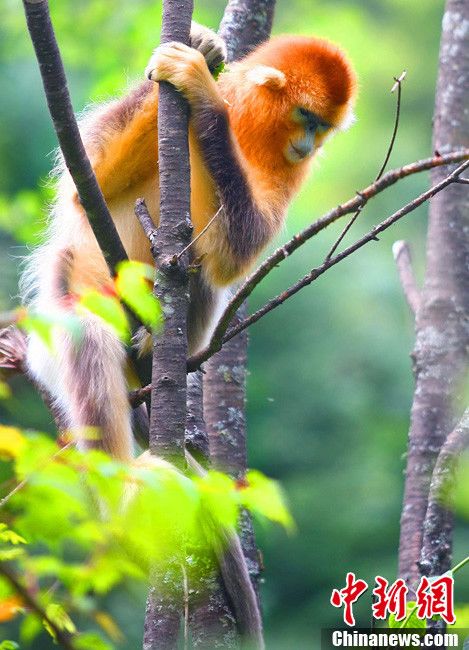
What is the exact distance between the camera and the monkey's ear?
3.09m

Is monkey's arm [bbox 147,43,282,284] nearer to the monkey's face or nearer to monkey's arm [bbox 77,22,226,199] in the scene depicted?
the monkey's face

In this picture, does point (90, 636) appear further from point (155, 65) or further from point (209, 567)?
point (155, 65)

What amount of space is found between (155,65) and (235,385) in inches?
49.7

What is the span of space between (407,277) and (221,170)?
1002 millimetres

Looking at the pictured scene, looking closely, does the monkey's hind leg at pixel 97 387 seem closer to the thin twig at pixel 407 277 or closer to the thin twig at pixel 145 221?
the thin twig at pixel 145 221

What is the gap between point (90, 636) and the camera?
1470 mm

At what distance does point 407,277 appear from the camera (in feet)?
11.1

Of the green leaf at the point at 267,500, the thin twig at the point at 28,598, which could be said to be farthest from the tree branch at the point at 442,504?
the thin twig at the point at 28,598

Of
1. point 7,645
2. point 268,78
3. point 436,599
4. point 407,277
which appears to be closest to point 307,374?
point 407,277

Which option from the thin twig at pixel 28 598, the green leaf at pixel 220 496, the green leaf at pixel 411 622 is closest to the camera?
the thin twig at pixel 28 598

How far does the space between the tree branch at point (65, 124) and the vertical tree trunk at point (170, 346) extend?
16cm

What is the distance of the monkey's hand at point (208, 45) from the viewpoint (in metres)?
2.67

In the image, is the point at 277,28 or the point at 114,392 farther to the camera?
the point at 277,28

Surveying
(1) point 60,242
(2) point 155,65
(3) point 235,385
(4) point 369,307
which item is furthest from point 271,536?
(2) point 155,65
